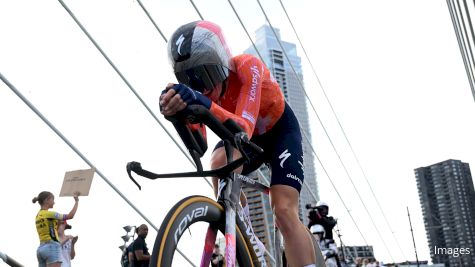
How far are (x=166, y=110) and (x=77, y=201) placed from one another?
2.90 m

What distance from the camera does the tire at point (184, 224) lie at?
4.48 ft

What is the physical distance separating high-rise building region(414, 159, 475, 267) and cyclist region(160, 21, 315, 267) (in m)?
54.9

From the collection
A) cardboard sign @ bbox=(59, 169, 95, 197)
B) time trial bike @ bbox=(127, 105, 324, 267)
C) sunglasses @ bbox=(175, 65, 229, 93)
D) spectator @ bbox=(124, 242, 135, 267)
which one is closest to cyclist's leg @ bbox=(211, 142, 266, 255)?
time trial bike @ bbox=(127, 105, 324, 267)

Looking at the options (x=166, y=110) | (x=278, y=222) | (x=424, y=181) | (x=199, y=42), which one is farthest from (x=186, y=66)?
(x=424, y=181)

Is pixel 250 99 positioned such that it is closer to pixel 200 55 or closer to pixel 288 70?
pixel 200 55

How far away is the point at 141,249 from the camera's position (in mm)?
4848

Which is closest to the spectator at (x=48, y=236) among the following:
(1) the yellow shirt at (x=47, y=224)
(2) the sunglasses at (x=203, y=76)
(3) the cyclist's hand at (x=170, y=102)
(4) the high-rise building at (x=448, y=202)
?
(1) the yellow shirt at (x=47, y=224)

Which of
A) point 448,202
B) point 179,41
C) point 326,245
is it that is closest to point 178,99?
point 179,41

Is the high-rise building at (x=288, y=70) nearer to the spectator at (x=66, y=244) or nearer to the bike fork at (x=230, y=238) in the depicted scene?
the spectator at (x=66, y=244)

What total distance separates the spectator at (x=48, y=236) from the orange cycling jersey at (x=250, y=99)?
2.41m

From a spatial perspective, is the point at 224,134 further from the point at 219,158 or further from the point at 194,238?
the point at 219,158

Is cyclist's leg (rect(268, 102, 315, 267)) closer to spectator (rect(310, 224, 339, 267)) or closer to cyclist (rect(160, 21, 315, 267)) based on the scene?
cyclist (rect(160, 21, 315, 267))

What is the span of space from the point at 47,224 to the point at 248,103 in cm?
276

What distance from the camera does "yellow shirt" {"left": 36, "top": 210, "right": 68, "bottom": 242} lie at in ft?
13.1
